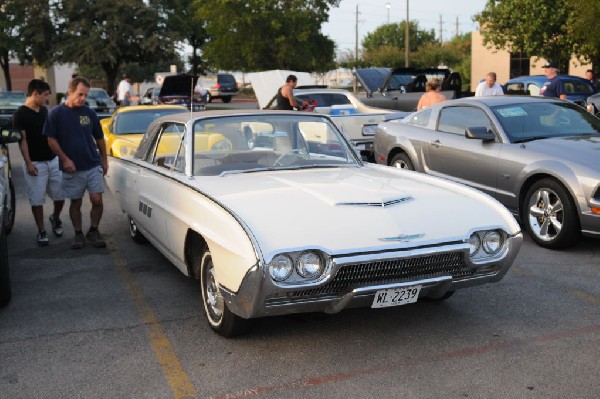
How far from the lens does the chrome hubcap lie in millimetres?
6887

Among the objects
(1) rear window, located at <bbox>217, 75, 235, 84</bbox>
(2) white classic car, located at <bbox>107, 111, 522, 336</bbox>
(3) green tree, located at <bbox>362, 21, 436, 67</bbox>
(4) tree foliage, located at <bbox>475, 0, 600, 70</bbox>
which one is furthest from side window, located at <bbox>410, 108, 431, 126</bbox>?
(3) green tree, located at <bbox>362, 21, 436, 67</bbox>

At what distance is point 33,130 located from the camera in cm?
748

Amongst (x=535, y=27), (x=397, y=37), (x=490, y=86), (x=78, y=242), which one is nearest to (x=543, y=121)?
(x=78, y=242)

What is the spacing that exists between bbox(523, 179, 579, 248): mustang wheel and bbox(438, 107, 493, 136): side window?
Answer: 1.14 m

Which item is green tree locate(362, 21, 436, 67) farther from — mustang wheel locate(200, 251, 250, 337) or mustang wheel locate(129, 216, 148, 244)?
mustang wheel locate(200, 251, 250, 337)

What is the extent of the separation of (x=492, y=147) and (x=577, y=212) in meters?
1.41

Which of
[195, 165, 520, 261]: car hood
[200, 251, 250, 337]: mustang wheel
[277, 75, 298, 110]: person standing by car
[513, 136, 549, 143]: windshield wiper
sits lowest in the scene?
[200, 251, 250, 337]: mustang wheel

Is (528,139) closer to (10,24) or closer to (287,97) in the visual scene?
(287,97)

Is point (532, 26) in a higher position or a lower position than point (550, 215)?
higher

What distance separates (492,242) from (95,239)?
14.5 ft

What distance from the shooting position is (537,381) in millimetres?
3838

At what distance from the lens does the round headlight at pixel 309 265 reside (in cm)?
400

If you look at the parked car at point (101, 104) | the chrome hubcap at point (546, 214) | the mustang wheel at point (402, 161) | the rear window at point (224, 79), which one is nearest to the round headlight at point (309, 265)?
the chrome hubcap at point (546, 214)

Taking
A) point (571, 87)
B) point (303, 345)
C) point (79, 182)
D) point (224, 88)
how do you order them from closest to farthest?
point (303, 345)
point (79, 182)
point (571, 87)
point (224, 88)
